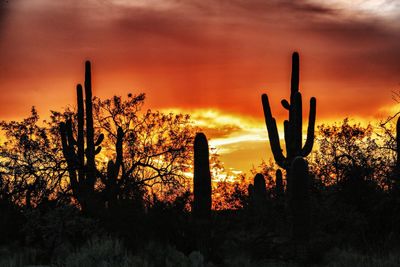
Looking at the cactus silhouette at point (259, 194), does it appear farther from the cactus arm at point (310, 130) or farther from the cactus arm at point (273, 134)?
the cactus arm at point (310, 130)

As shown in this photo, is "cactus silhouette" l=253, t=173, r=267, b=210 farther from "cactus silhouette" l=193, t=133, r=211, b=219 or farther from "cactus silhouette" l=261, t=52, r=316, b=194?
"cactus silhouette" l=193, t=133, r=211, b=219

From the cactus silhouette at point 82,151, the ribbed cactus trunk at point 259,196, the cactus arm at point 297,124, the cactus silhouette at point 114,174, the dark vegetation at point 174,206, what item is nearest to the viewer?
the dark vegetation at point 174,206

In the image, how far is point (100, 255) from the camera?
1655 centimetres

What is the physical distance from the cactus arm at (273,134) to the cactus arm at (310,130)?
3.00 ft

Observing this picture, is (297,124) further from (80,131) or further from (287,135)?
(80,131)

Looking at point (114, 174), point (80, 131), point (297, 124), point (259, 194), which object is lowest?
point (259, 194)

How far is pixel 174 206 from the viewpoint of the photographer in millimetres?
20562

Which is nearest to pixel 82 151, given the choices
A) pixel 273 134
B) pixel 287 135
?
pixel 273 134

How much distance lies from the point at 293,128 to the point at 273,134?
0.99m

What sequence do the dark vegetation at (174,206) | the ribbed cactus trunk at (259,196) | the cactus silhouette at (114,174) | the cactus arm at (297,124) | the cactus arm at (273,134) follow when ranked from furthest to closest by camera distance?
the cactus silhouette at (114,174)
the cactus arm at (273,134)
the ribbed cactus trunk at (259,196)
the cactus arm at (297,124)
the dark vegetation at (174,206)

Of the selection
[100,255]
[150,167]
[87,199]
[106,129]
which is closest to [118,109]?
[106,129]

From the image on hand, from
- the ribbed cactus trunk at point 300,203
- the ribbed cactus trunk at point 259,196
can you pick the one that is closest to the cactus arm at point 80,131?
the ribbed cactus trunk at point 259,196

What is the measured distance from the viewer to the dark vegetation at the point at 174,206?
743 inches

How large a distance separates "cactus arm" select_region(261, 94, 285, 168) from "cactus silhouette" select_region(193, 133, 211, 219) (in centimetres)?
499
